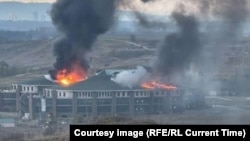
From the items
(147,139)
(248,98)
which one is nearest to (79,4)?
(248,98)

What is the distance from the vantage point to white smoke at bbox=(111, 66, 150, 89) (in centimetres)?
8557

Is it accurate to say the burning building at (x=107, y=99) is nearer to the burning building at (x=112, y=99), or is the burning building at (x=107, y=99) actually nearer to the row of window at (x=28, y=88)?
the burning building at (x=112, y=99)

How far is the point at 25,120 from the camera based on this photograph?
81.8 m

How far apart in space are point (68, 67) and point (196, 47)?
15137 millimetres

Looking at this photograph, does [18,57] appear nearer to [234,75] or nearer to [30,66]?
[30,66]

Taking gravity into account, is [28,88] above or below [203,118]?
above

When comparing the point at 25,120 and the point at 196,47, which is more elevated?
the point at 196,47

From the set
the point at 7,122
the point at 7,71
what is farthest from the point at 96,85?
the point at 7,71

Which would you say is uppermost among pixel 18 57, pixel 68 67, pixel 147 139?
pixel 18 57
